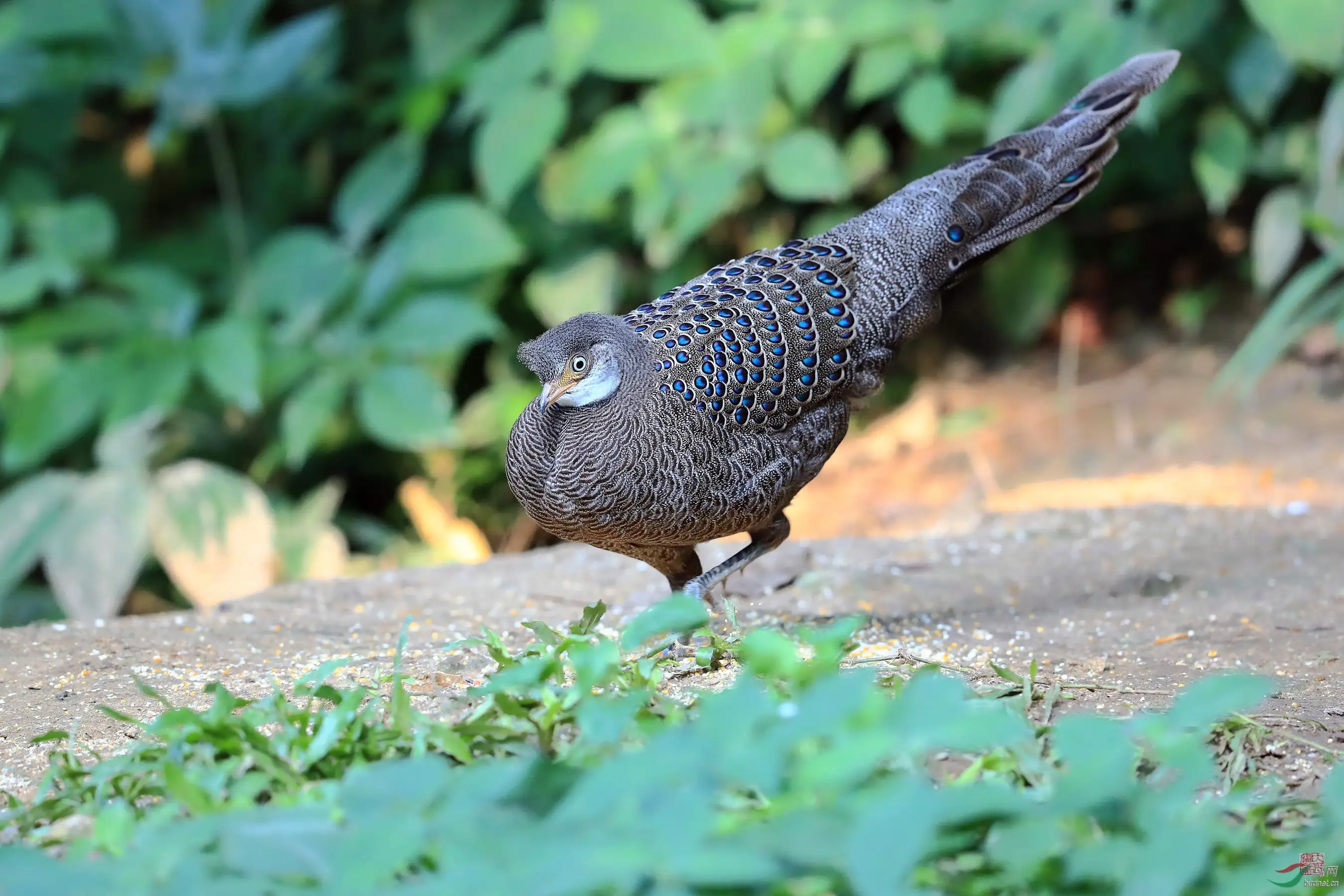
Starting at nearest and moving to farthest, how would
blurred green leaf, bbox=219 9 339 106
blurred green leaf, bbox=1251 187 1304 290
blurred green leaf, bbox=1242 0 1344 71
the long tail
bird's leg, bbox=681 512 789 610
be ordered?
1. bird's leg, bbox=681 512 789 610
2. the long tail
3. blurred green leaf, bbox=1242 0 1344 71
4. blurred green leaf, bbox=1251 187 1304 290
5. blurred green leaf, bbox=219 9 339 106

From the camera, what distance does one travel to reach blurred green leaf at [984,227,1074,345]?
7027mm

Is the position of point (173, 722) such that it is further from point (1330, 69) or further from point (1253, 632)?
point (1330, 69)

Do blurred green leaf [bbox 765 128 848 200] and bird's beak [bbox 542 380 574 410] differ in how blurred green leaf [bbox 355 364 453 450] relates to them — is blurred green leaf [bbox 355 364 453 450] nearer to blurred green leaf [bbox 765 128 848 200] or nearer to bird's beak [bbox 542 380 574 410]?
blurred green leaf [bbox 765 128 848 200]

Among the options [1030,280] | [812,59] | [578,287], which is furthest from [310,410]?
[1030,280]

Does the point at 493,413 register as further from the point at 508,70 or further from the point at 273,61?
the point at 273,61

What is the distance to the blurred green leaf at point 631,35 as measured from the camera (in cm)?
637

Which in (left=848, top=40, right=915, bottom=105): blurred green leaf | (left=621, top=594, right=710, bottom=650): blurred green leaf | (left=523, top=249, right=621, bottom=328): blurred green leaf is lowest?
(left=523, top=249, right=621, bottom=328): blurred green leaf

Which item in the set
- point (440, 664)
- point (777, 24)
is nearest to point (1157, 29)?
point (777, 24)

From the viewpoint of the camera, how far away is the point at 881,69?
6.21 metres

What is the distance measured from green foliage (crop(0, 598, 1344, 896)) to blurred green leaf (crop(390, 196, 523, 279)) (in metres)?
4.23

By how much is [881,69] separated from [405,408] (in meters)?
2.55

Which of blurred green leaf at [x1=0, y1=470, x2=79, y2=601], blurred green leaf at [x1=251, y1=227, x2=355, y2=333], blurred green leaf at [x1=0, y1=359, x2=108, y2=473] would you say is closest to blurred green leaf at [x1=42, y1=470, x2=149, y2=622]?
blurred green leaf at [x1=0, y1=470, x2=79, y2=601]

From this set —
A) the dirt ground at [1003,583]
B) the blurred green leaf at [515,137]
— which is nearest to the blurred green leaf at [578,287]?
the blurred green leaf at [515,137]

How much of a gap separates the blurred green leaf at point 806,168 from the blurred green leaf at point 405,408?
70.0 inches
